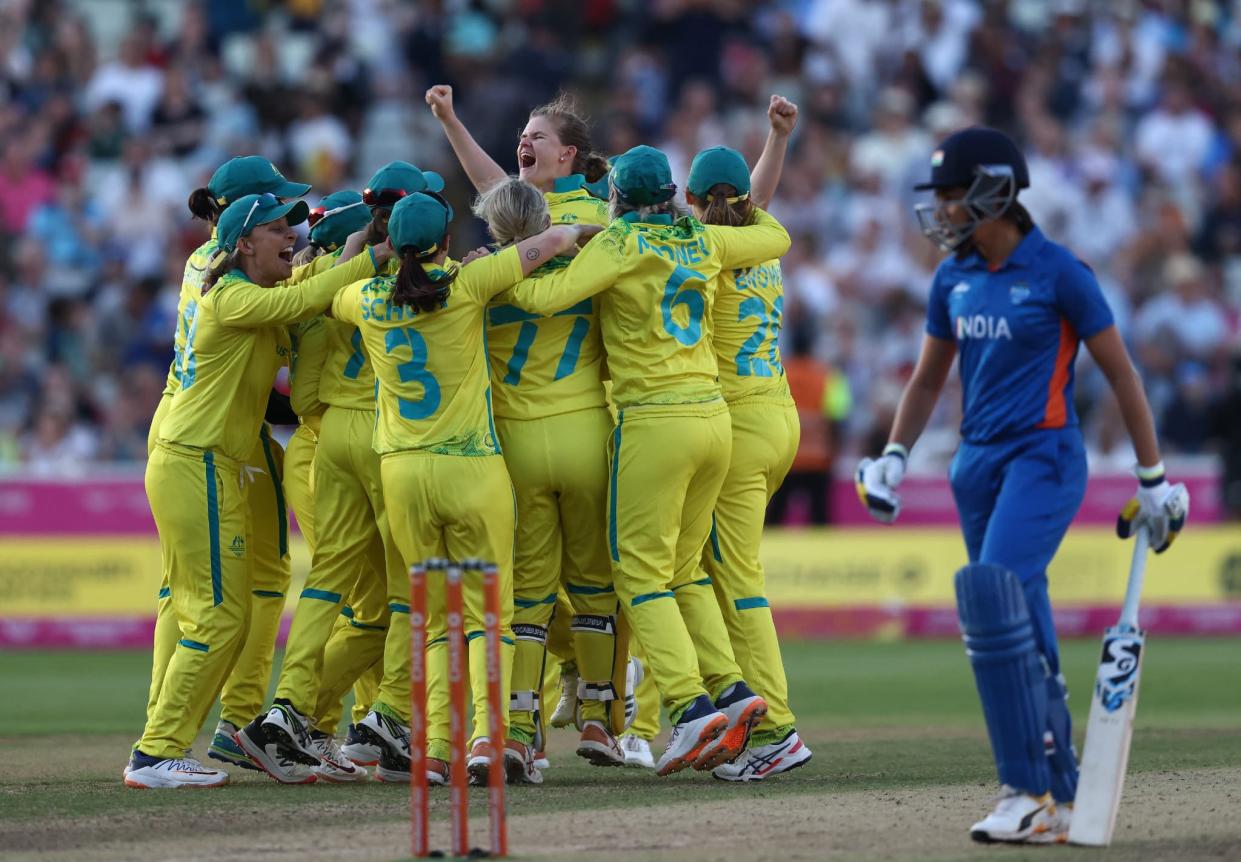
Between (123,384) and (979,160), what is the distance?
12395 mm

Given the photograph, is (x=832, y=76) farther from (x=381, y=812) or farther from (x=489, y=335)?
(x=381, y=812)

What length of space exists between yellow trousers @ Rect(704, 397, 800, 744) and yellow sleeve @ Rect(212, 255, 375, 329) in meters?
1.76

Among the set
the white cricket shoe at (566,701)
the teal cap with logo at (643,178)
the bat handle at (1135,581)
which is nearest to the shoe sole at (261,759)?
the white cricket shoe at (566,701)

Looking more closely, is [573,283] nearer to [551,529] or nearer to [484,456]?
[484,456]

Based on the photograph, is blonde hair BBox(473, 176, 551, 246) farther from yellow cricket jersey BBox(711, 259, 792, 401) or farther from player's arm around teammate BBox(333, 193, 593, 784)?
yellow cricket jersey BBox(711, 259, 792, 401)

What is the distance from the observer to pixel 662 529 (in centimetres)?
808

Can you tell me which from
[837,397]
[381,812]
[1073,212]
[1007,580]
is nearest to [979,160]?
[1007,580]

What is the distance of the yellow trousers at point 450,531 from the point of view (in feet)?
25.7

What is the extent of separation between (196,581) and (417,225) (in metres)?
1.75

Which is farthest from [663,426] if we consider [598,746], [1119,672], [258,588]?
[1119,672]

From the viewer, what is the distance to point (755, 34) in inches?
854

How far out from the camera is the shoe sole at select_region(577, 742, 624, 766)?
873 cm

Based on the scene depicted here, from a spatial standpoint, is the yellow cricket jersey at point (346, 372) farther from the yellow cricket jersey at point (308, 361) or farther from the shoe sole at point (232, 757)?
the shoe sole at point (232, 757)

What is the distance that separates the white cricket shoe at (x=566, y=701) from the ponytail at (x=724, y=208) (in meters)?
2.32
